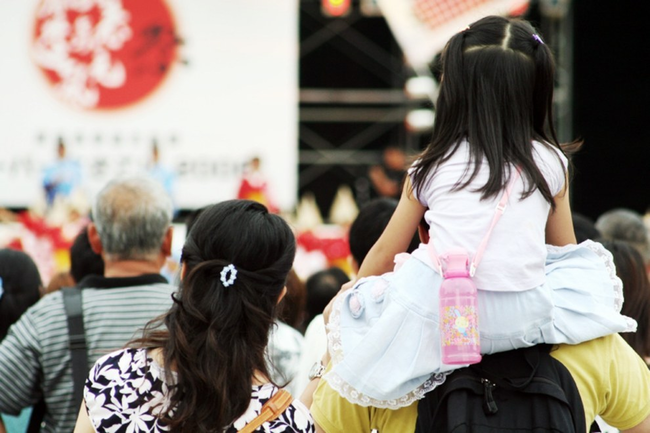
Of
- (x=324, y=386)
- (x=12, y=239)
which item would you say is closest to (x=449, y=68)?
(x=324, y=386)

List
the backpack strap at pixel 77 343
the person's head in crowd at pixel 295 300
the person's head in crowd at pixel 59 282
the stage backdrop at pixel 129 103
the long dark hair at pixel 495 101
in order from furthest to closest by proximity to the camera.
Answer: the stage backdrop at pixel 129 103 → the person's head in crowd at pixel 59 282 → the person's head in crowd at pixel 295 300 → the backpack strap at pixel 77 343 → the long dark hair at pixel 495 101

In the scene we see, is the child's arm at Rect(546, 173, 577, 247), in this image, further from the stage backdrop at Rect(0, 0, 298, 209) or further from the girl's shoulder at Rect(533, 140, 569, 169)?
the stage backdrop at Rect(0, 0, 298, 209)

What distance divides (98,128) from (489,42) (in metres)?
9.16

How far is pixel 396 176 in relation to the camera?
1045 centimetres

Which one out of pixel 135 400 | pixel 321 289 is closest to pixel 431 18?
pixel 321 289

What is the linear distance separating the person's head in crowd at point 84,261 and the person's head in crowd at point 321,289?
87cm

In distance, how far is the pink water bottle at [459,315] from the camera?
1.39 metres

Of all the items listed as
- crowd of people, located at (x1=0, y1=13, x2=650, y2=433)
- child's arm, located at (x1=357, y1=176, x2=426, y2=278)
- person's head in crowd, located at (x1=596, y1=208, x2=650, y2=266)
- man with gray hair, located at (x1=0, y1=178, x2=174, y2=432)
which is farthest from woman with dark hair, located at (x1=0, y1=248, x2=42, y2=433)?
person's head in crowd, located at (x1=596, y1=208, x2=650, y2=266)

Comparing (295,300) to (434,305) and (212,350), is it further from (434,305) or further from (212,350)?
(434,305)

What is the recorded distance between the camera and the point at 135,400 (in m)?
1.52

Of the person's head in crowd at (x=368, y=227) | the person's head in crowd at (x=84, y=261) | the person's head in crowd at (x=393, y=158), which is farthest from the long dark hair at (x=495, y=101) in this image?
the person's head in crowd at (x=393, y=158)

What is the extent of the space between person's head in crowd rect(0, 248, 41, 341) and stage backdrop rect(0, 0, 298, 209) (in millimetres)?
7561

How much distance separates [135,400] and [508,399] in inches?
23.9

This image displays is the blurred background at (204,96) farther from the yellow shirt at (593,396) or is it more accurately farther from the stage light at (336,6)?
the yellow shirt at (593,396)
